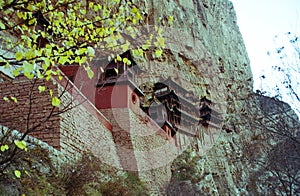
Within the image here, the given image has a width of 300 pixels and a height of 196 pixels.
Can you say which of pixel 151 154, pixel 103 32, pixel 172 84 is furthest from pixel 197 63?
pixel 103 32

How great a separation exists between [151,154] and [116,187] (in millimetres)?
6805

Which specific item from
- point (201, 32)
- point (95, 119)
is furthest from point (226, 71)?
point (95, 119)

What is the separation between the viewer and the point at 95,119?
10695mm

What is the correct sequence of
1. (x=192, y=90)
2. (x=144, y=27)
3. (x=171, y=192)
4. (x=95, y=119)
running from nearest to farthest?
1. (x=95, y=119)
2. (x=171, y=192)
3. (x=144, y=27)
4. (x=192, y=90)

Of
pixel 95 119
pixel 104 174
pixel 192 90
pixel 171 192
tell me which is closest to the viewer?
pixel 104 174

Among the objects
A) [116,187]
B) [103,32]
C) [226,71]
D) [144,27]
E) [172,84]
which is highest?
[226,71]

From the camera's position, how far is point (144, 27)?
24.2 meters

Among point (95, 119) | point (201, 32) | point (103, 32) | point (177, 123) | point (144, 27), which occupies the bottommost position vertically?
point (103, 32)

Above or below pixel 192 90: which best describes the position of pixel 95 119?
below

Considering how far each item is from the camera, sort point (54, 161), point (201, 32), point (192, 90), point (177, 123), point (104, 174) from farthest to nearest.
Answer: point (201, 32), point (192, 90), point (177, 123), point (104, 174), point (54, 161)

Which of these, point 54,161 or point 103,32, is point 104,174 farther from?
point 103,32

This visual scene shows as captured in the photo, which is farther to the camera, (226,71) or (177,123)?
(226,71)

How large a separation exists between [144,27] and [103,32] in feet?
67.3

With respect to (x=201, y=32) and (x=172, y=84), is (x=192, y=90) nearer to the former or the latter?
(x=172, y=84)
